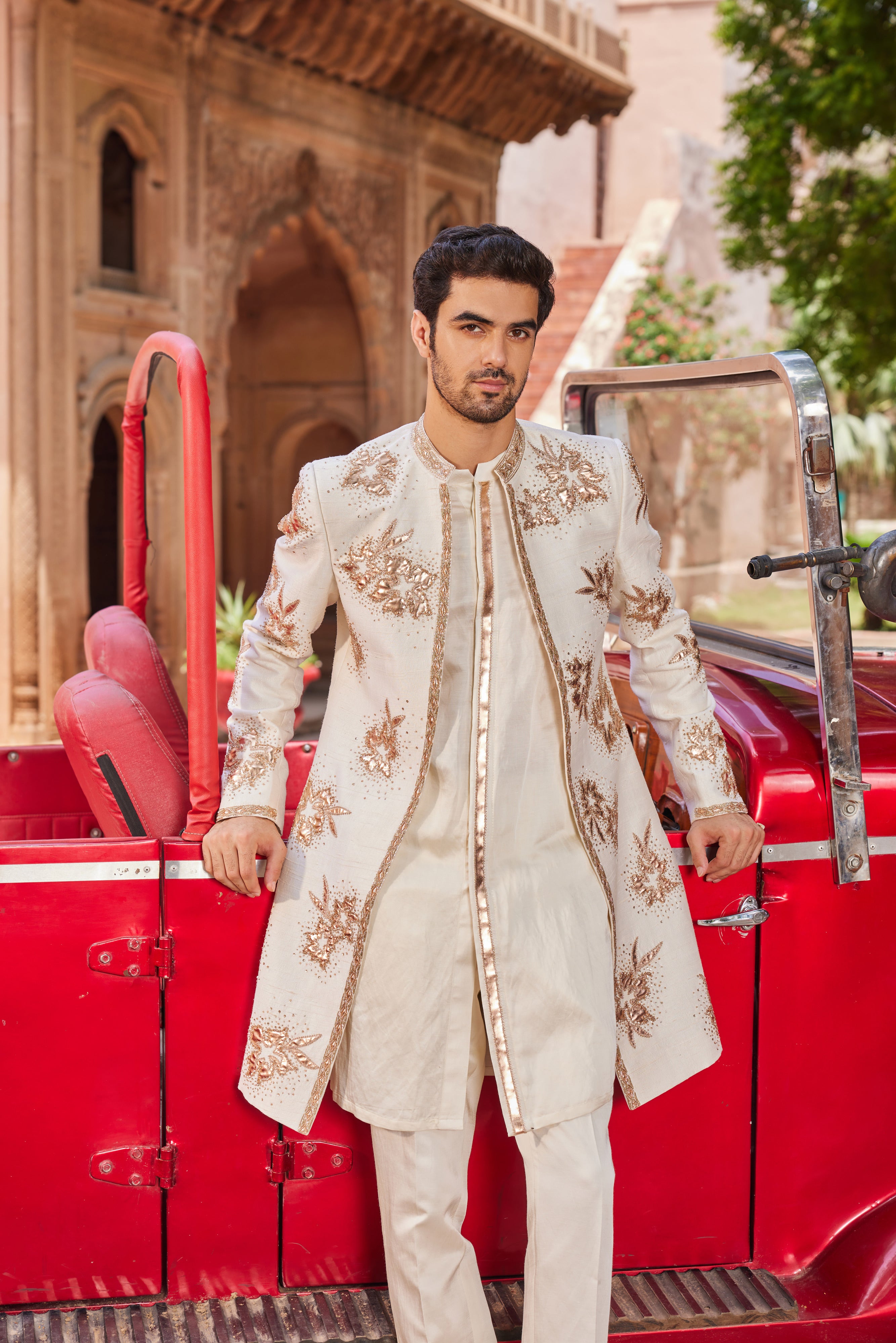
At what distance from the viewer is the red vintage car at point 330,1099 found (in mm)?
2006

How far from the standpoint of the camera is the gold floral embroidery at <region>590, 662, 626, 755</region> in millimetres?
2061

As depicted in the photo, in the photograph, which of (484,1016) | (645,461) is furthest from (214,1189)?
(645,461)

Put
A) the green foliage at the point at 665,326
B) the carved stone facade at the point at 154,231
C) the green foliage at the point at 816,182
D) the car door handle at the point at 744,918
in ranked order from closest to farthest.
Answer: the car door handle at the point at 744,918 → the carved stone facade at the point at 154,231 → the green foliage at the point at 816,182 → the green foliage at the point at 665,326

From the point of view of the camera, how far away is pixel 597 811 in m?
2.05

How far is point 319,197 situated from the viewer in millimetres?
10180

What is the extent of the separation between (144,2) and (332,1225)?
318 inches

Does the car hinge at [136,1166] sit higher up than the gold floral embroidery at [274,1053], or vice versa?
the gold floral embroidery at [274,1053]

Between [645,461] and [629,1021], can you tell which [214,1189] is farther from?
[645,461]

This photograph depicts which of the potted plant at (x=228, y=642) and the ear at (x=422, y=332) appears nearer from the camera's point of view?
the ear at (x=422, y=332)

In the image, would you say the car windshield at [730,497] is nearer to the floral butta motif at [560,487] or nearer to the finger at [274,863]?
the floral butta motif at [560,487]

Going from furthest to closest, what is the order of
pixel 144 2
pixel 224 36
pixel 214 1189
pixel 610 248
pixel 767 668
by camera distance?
pixel 610 248 < pixel 224 36 < pixel 144 2 < pixel 767 668 < pixel 214 1189

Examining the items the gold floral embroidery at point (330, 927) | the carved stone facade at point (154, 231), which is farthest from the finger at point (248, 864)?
the carved stone facade at point (154, 231)

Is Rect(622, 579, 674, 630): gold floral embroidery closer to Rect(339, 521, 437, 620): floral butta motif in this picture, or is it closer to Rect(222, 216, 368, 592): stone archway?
Rect(339, 521, 437, 620): floral butta motif

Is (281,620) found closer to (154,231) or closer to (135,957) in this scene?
(135,957)
